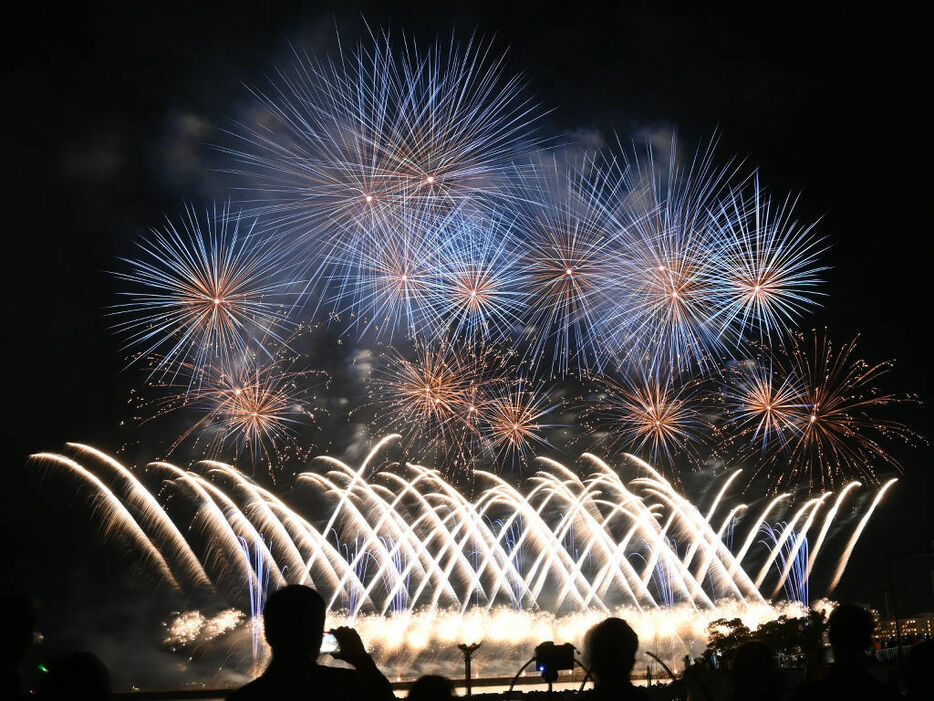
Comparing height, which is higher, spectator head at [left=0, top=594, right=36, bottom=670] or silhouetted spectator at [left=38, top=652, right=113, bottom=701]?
spectator head at [left=0, top=594, right=36, bottom=670]

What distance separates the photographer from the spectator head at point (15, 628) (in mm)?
5977

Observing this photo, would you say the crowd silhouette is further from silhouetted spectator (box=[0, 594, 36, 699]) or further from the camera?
the camera

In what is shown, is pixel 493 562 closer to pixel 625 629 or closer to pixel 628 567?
pixel 628 567

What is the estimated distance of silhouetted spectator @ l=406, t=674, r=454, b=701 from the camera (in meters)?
6.64

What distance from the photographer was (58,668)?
19.1 ft

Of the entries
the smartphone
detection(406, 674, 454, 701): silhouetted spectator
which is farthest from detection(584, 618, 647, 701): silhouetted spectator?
the smartphone

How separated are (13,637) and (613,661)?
161 inches

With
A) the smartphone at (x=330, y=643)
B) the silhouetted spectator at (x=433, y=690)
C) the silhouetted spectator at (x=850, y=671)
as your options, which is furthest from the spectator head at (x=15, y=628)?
the silhouetted spectator at (x=850, y=671)

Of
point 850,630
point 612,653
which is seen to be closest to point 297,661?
point 612,653

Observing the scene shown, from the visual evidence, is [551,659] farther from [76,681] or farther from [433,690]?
[76,681]

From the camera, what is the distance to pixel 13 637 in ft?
19.7

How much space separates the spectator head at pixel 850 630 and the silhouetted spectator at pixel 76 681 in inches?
221

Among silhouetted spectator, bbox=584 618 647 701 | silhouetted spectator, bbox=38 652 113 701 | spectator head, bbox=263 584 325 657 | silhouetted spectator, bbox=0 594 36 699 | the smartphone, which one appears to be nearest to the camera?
spectator head, bbox=263 584 325 657

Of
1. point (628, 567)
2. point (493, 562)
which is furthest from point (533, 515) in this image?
point (628, 567)
